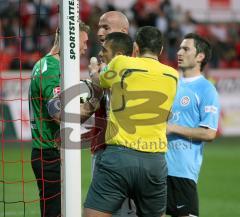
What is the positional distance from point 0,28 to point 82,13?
3.49 metres

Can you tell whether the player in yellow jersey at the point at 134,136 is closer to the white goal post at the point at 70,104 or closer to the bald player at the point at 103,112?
the white goal post at the point at 70,104

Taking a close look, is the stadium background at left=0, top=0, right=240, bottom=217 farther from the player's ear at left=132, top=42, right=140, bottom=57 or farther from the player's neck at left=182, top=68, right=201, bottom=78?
the player's ear at left=132, top=42, right=140, bottom=57

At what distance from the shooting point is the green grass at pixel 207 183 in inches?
366

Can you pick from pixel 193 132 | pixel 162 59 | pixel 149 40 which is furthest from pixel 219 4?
pixel 149 40

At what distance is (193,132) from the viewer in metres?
6.37

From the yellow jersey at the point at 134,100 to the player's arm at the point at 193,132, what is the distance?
2.79 feet

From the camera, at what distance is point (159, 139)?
5.49 m

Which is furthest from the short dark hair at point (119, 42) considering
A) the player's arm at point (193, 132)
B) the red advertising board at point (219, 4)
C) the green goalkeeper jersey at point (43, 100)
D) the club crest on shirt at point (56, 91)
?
the red advertising board at point (219, 4)

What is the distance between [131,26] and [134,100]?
50.4 feet

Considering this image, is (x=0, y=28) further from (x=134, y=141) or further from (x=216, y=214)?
(x=134, y=141)

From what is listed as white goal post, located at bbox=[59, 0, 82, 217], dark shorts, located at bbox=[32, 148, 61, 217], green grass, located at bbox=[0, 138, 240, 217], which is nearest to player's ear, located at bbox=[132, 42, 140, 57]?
white goal post, located at bbox=[59, 0, 82, 217]

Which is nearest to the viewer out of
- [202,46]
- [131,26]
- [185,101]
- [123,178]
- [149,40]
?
[123,178]

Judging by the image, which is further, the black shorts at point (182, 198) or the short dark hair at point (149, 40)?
the black shorts at point (182, 198)

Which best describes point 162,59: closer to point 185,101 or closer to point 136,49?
point 185,101
